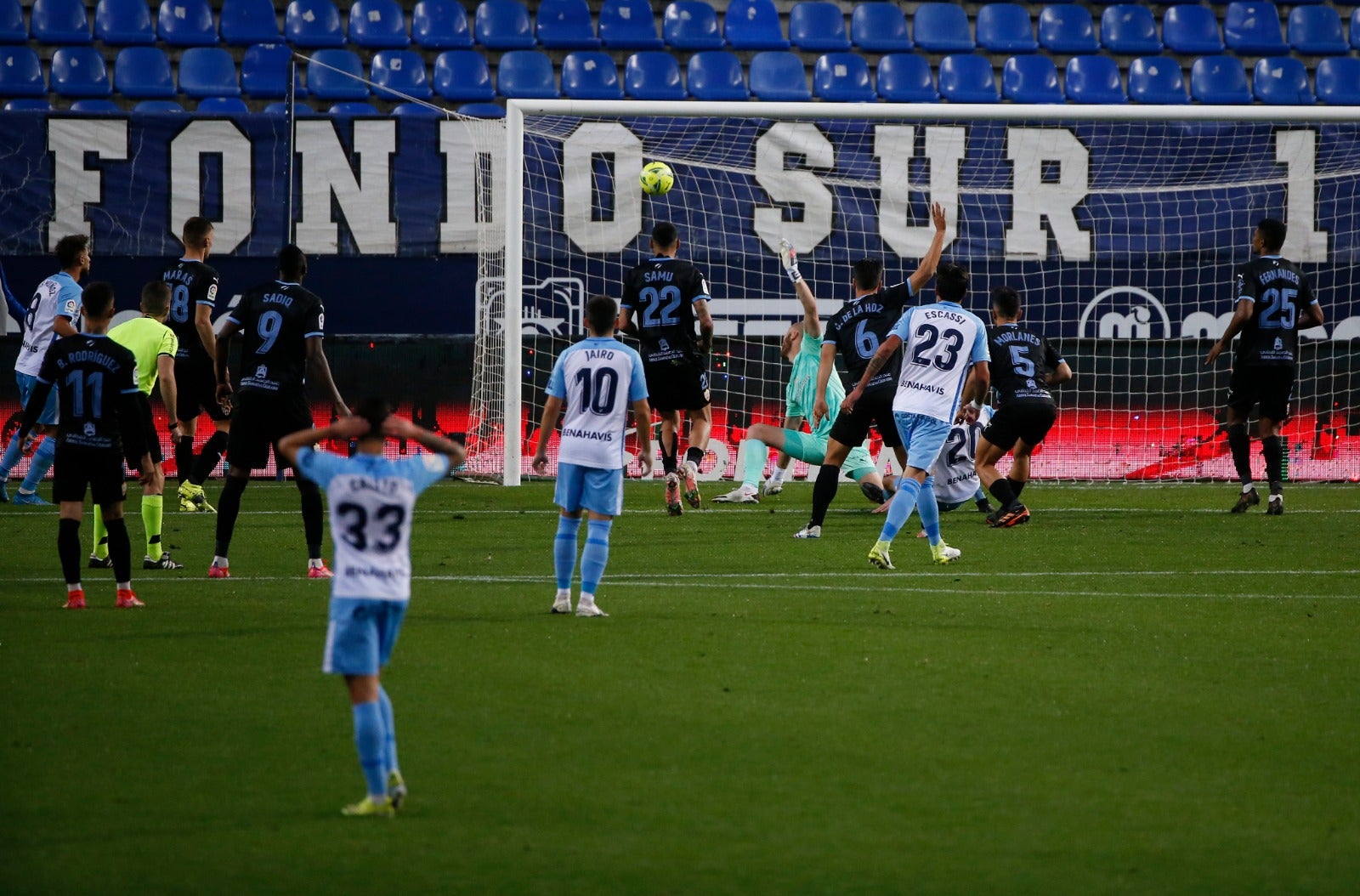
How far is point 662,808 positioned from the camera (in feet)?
15.9

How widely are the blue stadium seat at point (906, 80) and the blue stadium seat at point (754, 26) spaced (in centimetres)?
141

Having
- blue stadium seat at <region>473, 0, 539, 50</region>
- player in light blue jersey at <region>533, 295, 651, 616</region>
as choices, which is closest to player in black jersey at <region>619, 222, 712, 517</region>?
player in light blue jersey at <region>533, 295, 651, 616</region>

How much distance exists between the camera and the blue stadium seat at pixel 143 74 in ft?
65.8

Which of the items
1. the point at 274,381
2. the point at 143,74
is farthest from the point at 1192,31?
the point at 274,381

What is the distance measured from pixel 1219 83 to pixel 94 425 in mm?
17154

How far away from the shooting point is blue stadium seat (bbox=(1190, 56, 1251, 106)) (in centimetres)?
2105

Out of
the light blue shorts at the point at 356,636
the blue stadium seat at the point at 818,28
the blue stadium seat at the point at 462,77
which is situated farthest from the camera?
the blue stadium seat at the point at 818,28

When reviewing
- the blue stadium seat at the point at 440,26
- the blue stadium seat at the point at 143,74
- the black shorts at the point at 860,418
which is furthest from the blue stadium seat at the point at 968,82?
the blue stadium seat at the point at 143,74

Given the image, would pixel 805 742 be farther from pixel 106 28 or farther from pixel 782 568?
pixel 106 28

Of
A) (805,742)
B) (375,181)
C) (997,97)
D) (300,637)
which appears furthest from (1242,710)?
(997,97)

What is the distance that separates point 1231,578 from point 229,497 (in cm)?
636

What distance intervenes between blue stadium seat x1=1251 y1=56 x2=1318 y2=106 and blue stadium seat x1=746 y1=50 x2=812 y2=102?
6.09 metres

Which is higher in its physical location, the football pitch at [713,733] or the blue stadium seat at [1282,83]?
the blue stadium seat at [1282,83]

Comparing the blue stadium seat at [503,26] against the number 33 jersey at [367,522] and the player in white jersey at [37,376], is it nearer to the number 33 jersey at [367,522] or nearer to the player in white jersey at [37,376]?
the player in white jersey at [37,376]
